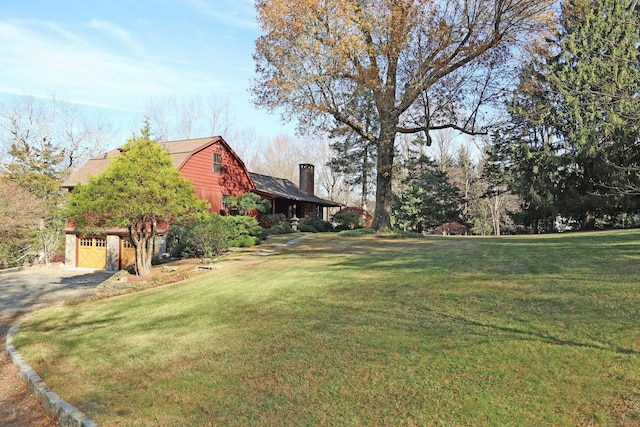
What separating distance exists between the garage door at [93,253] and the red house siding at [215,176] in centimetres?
666

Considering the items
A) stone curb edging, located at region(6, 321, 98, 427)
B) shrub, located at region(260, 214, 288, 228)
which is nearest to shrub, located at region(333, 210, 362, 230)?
shrub, located at region(260, 214, 288, 228)

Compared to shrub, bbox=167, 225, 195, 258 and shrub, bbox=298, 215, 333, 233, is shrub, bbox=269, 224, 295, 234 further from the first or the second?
shrub, bbox=167, 225, 195, 258

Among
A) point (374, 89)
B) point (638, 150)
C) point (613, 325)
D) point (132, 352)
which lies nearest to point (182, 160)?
point (374, 89)

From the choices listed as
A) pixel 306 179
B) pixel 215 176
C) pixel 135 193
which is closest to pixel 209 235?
pixel 135 193

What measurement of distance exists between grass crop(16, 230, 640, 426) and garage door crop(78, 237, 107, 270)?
16.9m

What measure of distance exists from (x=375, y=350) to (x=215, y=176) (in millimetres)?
21716

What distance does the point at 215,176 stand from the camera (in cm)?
2492

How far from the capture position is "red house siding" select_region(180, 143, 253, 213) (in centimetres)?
2319

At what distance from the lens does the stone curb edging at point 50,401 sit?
14.0ft

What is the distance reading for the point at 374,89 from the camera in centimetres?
1673

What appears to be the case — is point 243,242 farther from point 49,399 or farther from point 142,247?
point 49,399

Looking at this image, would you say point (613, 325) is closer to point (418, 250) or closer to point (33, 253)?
point (418, 250)

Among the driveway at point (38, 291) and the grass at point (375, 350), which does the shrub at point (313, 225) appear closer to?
the driveway at point (38, 291)

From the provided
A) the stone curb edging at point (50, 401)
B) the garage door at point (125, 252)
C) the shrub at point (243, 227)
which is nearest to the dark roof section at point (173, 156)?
the garage door at point (125, 252)
